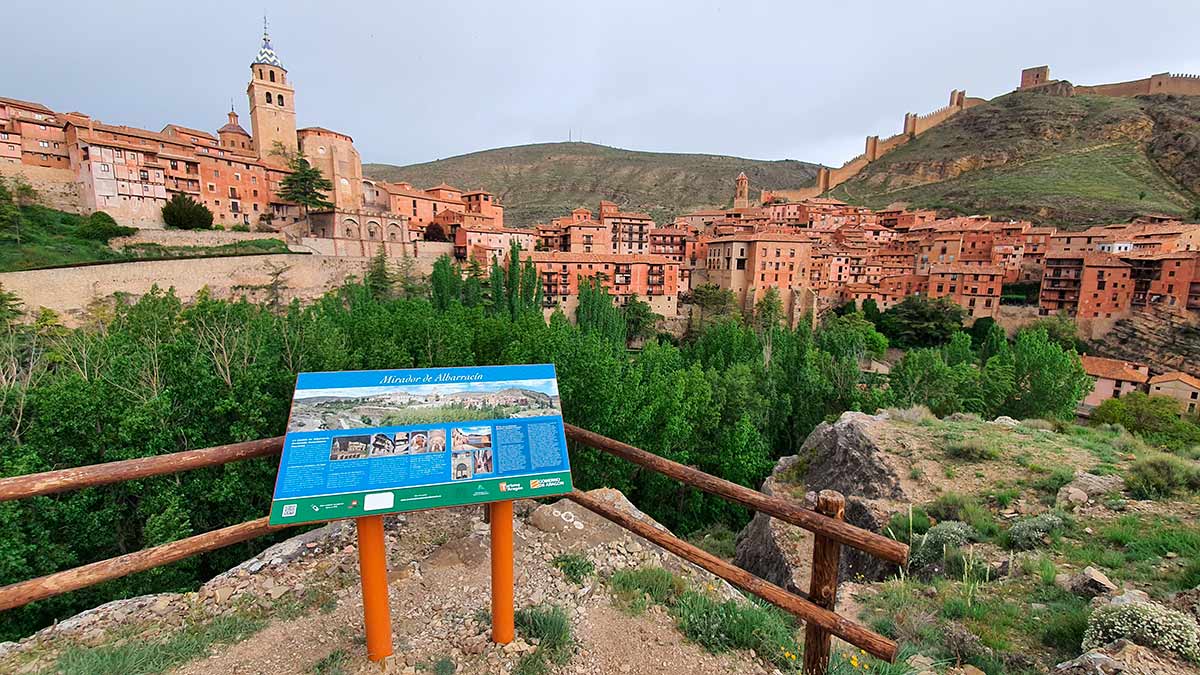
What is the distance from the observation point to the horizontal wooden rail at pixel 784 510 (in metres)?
2.74

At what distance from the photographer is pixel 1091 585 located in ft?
15.6

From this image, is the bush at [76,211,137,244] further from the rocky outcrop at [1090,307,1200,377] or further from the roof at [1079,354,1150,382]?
the rocky outcrop at [1090,307,1200,377]

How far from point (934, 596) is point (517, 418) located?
5.36m

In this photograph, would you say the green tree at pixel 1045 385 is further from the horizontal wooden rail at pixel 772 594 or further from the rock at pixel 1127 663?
the horizontal wooden rail at pixel 772 594

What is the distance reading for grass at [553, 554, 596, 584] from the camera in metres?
4.20

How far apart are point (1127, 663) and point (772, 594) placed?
2514 mm

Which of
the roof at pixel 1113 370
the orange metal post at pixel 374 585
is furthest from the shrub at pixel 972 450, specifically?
the roof at pixel 1113 370

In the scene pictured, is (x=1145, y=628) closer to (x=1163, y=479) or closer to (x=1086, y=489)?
(x=1086, y=489)

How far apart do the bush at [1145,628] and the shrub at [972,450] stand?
217 inches

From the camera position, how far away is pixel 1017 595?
16.7 ft

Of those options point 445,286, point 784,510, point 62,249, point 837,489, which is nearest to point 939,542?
point 837,489

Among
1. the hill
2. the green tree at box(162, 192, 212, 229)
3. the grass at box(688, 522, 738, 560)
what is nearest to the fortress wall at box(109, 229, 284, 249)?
the green tree at box(162, 192, 212, 229)

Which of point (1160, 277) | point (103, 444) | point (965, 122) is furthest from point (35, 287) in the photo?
Answer: point (965, 122)

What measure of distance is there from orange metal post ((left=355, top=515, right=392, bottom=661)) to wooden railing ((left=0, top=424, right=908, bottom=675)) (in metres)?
0.58
